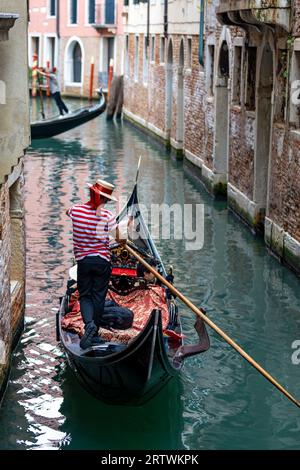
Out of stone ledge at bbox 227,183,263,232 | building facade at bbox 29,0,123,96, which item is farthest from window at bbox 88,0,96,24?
stone ledge at bbox 227,183,263,232

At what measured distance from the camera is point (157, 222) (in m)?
8.92

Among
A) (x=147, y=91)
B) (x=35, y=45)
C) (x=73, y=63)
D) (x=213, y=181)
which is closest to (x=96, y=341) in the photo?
(x=213, y=181)

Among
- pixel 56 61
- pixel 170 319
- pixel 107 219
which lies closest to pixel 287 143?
pixel 170 319

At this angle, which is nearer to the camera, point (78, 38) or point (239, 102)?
point (239, 102)

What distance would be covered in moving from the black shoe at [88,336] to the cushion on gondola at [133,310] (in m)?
0.18

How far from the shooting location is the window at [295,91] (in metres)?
6.96

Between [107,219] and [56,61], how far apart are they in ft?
69.5

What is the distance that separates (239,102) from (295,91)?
226 cm

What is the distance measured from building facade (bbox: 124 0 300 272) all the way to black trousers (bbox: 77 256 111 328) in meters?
2.52

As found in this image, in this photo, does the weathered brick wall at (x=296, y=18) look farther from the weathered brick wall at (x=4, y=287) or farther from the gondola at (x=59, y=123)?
the gondola at (x=59, y=123)

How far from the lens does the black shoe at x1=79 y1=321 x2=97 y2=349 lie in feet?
14.4

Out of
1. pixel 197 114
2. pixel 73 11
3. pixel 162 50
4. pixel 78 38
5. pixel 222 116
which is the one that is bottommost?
pixel 197 114

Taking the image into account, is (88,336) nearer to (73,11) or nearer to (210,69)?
(210,69)

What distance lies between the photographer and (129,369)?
411cm
